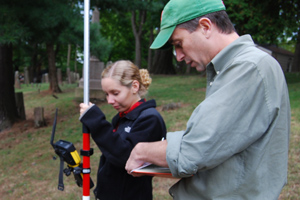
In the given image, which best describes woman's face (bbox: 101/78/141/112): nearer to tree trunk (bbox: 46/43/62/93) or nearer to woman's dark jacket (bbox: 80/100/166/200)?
woman's dark jacket (bbox: 80/100/166/200)

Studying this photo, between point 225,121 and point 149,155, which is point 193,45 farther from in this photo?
point 149,155

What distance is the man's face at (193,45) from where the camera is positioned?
1.23 m

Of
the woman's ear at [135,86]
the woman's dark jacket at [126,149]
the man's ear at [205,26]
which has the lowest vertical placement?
the woman's dark jacket at [126,149]

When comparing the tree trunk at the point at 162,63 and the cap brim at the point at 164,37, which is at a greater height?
the cap brim at the point at 164,37

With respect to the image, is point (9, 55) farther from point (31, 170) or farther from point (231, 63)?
point (231, 63)

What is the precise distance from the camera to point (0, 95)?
321 inches

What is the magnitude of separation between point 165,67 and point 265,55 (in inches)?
858

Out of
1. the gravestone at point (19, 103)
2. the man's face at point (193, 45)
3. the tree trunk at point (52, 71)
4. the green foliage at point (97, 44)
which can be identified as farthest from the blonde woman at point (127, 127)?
the tree trunk at point (52, 71)

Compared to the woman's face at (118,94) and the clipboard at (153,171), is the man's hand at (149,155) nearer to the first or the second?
the clipboard at (153,171)

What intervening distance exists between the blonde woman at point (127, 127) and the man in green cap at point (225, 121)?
1.70 ft

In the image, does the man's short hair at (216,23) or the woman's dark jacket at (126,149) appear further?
the woman's dark jacket at (126,149)

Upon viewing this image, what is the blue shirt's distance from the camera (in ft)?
3.40

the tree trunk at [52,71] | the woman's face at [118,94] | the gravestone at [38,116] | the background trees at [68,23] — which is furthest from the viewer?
the tree trunk at [52,71]

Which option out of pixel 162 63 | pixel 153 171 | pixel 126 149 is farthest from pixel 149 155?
pixel 162 63
